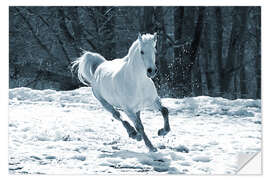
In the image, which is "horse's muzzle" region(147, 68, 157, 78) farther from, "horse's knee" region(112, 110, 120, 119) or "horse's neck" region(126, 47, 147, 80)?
"horse's knee" region(112, 110, 120, 119)

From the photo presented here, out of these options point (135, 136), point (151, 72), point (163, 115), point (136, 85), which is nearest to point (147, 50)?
point (151, 72)

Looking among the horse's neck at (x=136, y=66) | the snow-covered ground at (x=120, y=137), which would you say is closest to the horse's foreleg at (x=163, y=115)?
the snow-covered ground at (x=120, y=137)

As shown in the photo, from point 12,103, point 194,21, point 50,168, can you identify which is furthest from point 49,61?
point 50,168

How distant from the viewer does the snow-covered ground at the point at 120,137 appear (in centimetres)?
443

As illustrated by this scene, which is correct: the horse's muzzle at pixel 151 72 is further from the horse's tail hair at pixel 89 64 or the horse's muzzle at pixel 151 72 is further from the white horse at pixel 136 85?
the horse's tail hair at pixel 89 64

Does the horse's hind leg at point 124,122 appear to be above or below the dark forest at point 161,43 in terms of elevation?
below

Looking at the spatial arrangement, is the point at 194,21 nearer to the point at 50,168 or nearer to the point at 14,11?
the point at 14,11

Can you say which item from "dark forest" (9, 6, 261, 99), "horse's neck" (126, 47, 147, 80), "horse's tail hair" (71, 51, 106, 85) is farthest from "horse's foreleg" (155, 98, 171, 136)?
"dark forest" (9, 6, 261, 99)

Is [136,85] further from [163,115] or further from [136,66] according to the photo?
[163,115]

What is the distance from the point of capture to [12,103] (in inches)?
235

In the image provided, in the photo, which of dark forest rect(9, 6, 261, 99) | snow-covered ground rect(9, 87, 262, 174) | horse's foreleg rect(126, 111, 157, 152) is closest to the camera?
snow-covered ground rect(9, 87, 262, 174)

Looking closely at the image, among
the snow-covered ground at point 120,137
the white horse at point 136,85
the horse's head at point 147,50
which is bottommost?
the snow-covered ground at point 120,137

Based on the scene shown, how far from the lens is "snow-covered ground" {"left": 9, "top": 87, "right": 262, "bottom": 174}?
4430 millimetres
